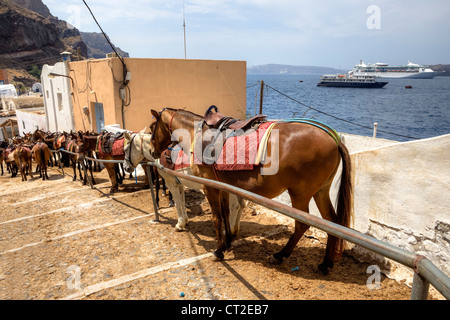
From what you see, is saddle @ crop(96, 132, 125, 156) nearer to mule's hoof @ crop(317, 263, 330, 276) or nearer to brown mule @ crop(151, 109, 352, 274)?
brown mule @ crop(151, 109, 352, 274)

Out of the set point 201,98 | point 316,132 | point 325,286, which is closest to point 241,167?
point 316,132

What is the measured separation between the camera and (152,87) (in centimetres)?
1332

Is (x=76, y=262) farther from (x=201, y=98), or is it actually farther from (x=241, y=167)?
(x=201, y=98)

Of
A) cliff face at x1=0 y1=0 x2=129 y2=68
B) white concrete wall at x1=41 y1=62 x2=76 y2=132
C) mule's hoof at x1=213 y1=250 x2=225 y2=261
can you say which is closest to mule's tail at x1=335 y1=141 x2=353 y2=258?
mule's hoof at x1=213 y1=250 x2=225 y2=261

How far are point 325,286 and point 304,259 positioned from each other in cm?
77

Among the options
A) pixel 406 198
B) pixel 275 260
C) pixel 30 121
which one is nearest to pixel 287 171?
pixel 275 260

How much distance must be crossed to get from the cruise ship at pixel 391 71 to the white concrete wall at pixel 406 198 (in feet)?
402

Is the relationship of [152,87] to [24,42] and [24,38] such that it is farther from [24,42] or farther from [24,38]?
[24,42]

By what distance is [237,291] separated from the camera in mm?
3771

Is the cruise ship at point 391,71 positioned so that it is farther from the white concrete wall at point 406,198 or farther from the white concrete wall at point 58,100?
the white concrete wall at point 406,198

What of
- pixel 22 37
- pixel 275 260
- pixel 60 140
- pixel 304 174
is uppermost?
pixel 22 37

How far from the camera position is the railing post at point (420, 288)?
1.47 m

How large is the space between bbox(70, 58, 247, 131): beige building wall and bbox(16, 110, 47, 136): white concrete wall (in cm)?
896

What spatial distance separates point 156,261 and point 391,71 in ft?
481
